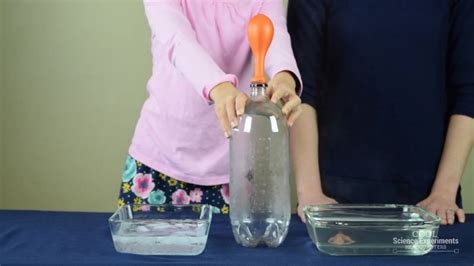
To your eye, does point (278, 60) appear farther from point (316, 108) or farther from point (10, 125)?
point (10, 125)

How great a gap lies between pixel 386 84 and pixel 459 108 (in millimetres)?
167

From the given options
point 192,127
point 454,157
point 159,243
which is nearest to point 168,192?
point 192,127

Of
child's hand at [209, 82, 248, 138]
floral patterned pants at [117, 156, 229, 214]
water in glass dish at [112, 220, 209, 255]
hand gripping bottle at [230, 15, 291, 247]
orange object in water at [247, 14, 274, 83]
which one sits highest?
orange object in water at [247, 14, 274, 83]

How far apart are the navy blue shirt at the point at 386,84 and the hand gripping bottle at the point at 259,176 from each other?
17.2 inches

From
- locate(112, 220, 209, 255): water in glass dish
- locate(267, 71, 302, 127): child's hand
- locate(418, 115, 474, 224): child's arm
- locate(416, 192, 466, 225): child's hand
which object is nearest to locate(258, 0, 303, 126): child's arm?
locate(267, 71, 302, 127): child's hand

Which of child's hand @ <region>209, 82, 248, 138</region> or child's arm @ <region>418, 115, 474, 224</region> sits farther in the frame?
child's arm @ <region>418, 115, 474, 224</region>

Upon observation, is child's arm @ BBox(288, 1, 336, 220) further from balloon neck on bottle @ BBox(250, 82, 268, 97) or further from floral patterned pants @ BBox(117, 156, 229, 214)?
balloon neck on bottle @ BBox(250, 82, 268, 97)

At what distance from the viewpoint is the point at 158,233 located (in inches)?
30.6

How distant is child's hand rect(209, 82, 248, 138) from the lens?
0.77 metres

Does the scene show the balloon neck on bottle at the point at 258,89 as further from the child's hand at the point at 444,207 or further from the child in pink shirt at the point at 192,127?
the child's hand at the point at 444,207

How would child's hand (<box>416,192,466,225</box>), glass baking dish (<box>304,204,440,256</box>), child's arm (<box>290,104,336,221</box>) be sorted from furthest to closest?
child's arm (<box>290,104,336,221</box>)
child's hand (<box>416,192,466,225</box>)
glass baking dish (<box>304,204,440,256</box>)

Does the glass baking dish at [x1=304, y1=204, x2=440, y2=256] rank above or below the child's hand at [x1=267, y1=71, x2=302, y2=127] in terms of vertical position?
below

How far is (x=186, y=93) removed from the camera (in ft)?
3.78

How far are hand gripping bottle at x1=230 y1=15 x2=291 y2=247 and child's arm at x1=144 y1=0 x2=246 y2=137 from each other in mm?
30
